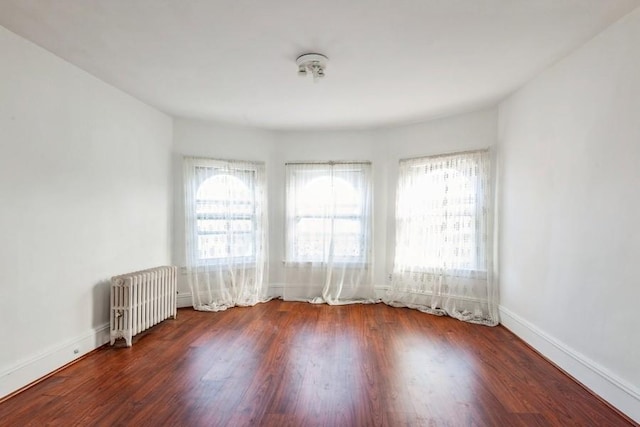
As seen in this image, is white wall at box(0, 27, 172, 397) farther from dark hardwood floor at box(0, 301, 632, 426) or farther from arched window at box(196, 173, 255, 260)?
arched window at box(196, 173, 255, 260)

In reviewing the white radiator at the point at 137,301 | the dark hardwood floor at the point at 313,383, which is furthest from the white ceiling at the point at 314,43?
the dark hardwood floor at the point at 313,383

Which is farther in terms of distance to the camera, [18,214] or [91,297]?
[91,297]

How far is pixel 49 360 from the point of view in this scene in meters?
2.59

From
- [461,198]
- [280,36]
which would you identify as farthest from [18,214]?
[461,198]

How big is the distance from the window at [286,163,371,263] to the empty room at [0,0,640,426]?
2.2 inches

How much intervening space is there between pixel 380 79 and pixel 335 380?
9.07 feet

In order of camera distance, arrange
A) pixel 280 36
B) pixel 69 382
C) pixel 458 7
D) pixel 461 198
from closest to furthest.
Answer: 1. pixel 458 7
2. pixel 280 36
3. pixel 69 382
4. pixel 461 198

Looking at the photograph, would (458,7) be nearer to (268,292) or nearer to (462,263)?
(462,263)

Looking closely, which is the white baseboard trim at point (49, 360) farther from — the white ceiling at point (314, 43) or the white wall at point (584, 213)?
the white wall at point (584, 213)

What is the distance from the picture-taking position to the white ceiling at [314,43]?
1991 millimetres

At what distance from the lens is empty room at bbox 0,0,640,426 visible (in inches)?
83.0

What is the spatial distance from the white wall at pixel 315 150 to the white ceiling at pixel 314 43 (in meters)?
0.85

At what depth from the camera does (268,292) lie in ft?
16.4

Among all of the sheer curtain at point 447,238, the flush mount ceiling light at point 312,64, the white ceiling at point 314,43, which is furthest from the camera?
the sheer curtain at point 447,238
